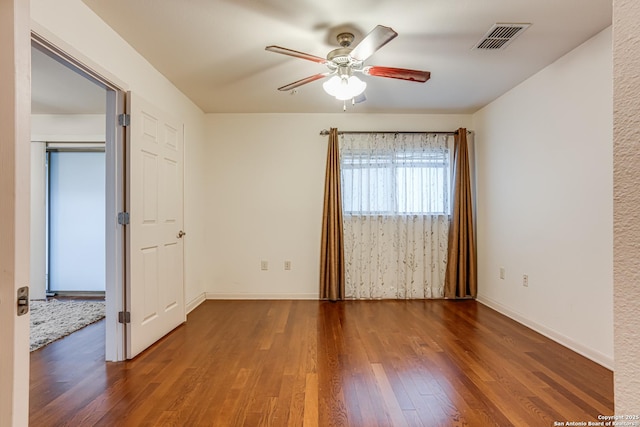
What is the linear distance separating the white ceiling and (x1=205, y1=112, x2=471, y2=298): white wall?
758mm

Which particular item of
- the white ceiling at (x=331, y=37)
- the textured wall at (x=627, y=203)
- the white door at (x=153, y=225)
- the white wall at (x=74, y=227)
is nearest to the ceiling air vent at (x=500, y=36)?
the white ceiling at (x=331, y=37)

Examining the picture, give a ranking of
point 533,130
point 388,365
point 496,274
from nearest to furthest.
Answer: point 388,365, point 533,130, point 496,274

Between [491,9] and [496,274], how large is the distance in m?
2.86

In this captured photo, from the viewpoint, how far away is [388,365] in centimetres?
243

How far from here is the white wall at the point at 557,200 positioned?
245cm

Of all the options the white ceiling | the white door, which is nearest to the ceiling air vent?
the white ceiling

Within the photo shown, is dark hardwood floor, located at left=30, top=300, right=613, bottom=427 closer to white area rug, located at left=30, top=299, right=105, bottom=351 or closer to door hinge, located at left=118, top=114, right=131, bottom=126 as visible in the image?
white area rug, located at left=30, top=299, right=105, bottom=351

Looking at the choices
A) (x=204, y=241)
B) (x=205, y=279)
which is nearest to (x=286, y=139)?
(x=204, y=241)

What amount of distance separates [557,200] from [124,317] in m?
3.75

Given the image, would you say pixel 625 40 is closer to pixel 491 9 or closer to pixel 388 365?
pixel 491 9

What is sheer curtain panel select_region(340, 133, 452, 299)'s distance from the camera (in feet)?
14.2

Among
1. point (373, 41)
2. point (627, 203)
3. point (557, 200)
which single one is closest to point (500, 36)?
point (373, 41)

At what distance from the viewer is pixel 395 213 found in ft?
14.2

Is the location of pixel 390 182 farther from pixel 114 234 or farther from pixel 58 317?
pixel 58 317
